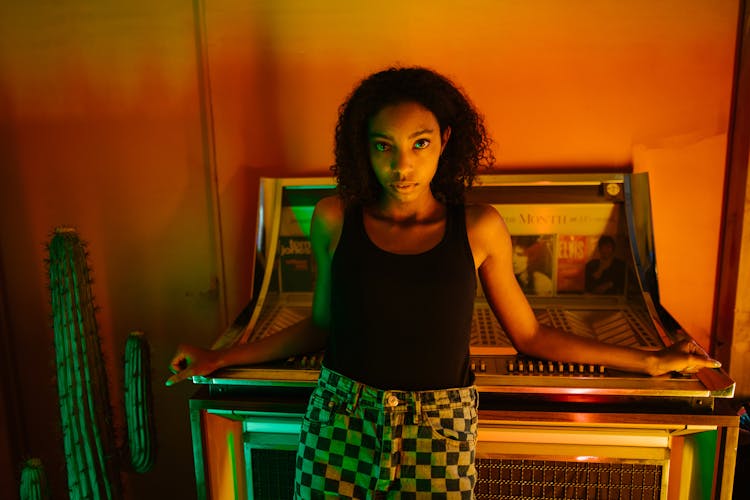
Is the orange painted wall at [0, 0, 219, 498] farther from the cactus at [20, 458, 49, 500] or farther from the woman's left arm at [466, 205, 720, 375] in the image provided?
the woman's left arm at [466, 205, 720, 375]

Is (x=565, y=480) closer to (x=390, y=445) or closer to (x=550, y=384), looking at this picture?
(x=550, y=384)

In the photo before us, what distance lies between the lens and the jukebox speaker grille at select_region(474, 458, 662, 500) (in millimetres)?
1252

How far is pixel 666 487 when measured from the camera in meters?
1.25

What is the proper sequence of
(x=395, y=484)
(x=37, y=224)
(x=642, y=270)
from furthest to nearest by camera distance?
1. (x=37, y=224)
2. (x=642, y=270)
3. (x=395, y=484)

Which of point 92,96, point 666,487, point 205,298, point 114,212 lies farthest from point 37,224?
point 666,487

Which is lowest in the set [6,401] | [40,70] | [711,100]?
[6,401]

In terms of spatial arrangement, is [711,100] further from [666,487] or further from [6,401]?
[6,401]

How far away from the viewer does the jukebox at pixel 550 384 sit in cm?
117

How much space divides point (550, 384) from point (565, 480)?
11.1 inches

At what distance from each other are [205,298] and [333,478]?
3.74ft

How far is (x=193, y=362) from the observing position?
1239 mm

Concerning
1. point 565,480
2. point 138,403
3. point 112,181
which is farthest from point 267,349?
point 112,181

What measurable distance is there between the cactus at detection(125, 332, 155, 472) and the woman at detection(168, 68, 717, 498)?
2.17 feet

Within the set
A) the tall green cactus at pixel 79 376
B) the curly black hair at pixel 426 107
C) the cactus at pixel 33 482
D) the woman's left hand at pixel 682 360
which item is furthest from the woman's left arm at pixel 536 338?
the cactus at pixel 33 482
